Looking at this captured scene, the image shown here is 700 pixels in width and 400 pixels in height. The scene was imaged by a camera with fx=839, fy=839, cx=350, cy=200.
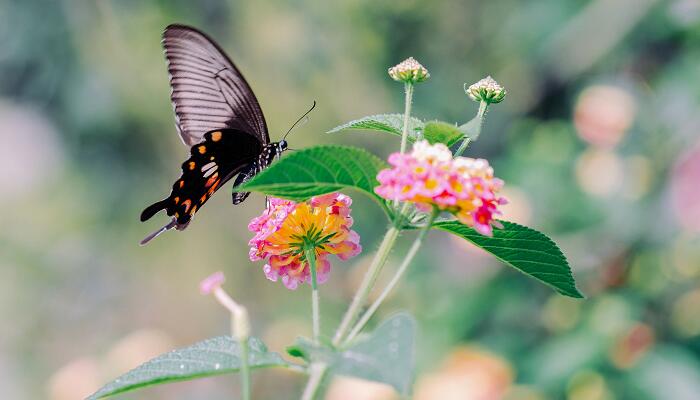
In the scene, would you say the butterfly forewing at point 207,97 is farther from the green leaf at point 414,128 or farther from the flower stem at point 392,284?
the flower stem at point 392,284

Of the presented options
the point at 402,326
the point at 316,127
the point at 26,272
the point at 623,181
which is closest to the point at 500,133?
the point at 316,127

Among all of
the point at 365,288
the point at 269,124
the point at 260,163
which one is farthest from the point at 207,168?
the point at 269,124

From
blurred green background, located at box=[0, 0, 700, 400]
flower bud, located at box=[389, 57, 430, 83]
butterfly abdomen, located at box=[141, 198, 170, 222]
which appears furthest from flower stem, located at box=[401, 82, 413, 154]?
blurred green background, located at box=[0, 0, 700, 400]

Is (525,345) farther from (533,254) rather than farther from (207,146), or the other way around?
(533,254)

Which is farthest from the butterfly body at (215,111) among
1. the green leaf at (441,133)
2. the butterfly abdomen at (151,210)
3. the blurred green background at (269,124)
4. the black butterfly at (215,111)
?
the blurred green background at (269,124)

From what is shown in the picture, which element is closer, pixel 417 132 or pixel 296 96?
pixel 417 132

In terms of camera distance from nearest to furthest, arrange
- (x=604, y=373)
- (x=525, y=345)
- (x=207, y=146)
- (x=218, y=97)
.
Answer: (x=207, y=146)
(x=218, y=97)
(x=604, y=373)
(x=525, y=345)

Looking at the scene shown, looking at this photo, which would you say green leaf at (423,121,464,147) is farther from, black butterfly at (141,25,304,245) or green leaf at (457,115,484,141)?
black butterfly at (141,25,304,245)

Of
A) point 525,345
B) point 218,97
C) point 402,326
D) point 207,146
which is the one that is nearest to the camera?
point 402,326
